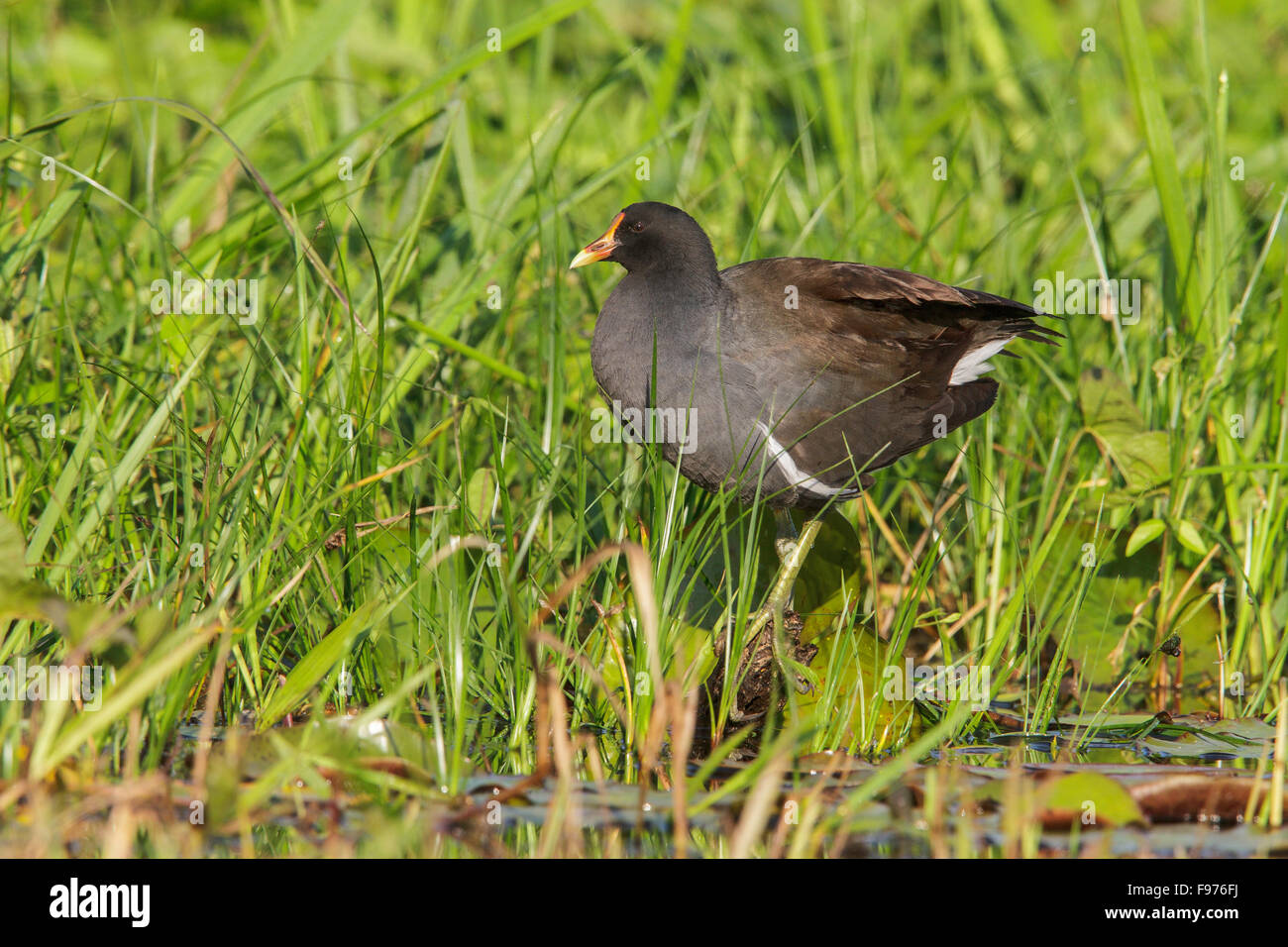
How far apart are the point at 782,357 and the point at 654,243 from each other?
48 cm

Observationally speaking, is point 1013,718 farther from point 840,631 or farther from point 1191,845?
point 1191,845

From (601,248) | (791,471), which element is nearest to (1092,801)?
(791,471)

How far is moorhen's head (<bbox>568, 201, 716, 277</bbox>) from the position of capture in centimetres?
359

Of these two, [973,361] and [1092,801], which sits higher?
[973,361]

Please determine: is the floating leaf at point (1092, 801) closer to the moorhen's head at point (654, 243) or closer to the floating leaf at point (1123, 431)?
the floating leaf at point (1123, 431)

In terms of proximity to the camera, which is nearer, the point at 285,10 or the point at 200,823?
the point at 200,823

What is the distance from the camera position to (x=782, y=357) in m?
3.48

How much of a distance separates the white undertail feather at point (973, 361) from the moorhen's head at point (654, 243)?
74 centimetres

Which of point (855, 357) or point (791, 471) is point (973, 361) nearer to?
point (855, 357)

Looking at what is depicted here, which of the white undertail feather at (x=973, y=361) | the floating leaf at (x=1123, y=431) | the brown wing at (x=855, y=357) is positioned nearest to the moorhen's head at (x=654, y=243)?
the brown wing at (x=855, y=357)

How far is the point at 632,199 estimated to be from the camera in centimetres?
523

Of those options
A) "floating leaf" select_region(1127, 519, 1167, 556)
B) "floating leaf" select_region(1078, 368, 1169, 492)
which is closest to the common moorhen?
"floating leaf" select_region(1078, 368, 1169, 492)

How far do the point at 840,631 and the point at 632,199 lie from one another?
2506 mm
